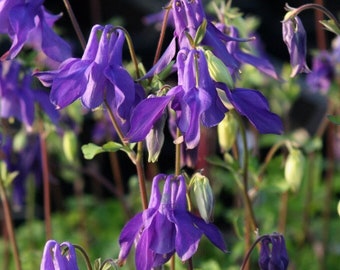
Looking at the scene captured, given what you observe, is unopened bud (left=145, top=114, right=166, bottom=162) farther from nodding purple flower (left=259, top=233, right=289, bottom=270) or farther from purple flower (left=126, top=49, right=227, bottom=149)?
nodding purple flower (left=259, top=233, right=289, bottom=270)

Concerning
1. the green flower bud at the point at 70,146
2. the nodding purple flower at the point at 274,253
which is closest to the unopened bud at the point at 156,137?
the nodding purple flower at the point at 274,253

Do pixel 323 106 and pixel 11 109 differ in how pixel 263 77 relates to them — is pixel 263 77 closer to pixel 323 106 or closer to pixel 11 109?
pixel 11 109

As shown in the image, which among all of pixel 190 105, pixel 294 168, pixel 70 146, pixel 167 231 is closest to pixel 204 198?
pixel 167 231

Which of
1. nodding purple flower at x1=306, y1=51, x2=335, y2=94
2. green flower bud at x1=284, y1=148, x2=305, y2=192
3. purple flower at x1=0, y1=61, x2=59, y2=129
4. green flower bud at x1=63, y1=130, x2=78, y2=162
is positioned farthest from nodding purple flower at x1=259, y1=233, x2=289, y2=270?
nodding purple flower at x1=306, y1=51, x2=335, y2=94

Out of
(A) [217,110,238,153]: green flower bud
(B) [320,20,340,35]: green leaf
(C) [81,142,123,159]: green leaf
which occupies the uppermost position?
(B) [320,20,340,35]: green leaf

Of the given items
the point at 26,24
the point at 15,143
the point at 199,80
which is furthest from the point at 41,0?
the point at 15,143
